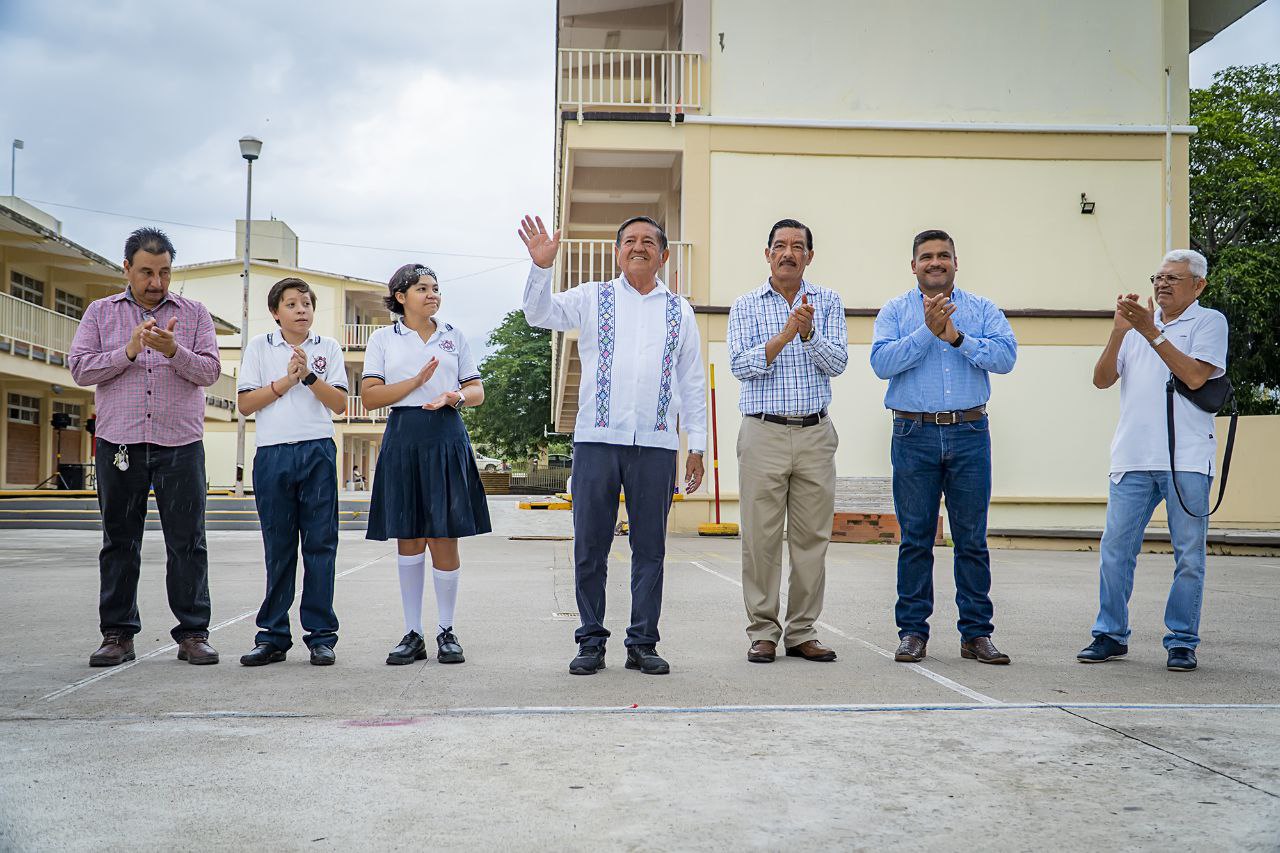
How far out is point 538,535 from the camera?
15.6 meters

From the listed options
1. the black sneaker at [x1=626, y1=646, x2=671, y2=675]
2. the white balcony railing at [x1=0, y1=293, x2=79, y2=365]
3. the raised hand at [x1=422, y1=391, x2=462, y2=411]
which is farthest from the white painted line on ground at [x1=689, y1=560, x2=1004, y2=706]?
the white balcony railing at [x1=0, y1=293, x2=79, y2=365]

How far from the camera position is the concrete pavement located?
7.96 feet

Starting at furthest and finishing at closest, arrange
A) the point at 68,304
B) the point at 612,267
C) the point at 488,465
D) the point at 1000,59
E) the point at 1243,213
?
the point at 488,465 → the point at 68,304 → the point at 1243,213 → the point at 612,267 → the point at 1000,59

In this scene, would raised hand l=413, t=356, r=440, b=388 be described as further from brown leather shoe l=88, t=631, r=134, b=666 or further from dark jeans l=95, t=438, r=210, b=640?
brown leather shoe l=88, t=631, r=134, b=666

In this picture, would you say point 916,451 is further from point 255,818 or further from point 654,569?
point 255,818

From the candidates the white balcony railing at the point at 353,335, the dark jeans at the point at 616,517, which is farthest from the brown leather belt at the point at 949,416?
the white balcony railing at the point at 353,335

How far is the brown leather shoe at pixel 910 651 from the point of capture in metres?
4.78

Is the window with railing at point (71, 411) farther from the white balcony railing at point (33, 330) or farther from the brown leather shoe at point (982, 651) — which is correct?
the brown leather shoe at point (982, 651)

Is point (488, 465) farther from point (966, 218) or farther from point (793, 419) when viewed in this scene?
point (793, 419)

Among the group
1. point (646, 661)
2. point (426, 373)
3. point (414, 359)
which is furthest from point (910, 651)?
point (414, 359)

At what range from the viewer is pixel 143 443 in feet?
16.0

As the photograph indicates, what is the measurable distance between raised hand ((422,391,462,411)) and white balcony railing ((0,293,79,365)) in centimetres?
2125

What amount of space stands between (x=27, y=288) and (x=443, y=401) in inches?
1125

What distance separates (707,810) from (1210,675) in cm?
293
